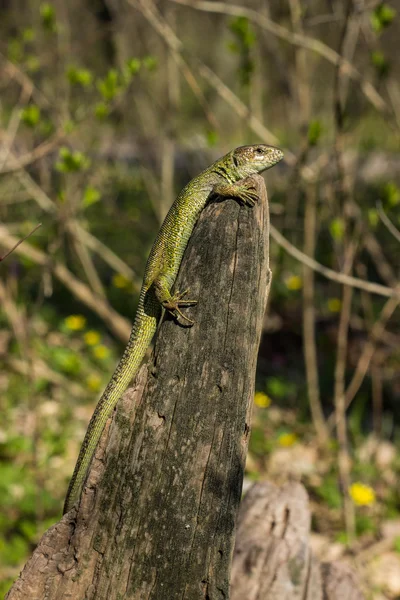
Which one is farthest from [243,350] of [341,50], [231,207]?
[341,50]

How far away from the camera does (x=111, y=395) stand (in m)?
2.35

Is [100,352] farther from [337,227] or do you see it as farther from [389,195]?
[389,195]

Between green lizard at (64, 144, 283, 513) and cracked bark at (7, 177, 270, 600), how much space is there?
196 millimetres

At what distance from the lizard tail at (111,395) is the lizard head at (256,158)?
0.82 meters

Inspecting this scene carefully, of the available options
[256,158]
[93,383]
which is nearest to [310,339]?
[93,383]

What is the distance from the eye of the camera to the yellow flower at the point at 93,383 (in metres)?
4.98

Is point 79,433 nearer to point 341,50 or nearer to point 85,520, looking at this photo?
point 85,520

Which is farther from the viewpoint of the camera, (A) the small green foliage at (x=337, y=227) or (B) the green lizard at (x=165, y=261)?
(A) the small green foliage at (x=337, y=227)

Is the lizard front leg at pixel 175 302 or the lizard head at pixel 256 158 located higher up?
the lizard head at pixel 256 158

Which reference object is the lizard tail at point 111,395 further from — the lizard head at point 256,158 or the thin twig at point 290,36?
the thin twig at point 290,36

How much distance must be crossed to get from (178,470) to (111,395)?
49cm

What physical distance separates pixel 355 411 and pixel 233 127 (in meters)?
13.2

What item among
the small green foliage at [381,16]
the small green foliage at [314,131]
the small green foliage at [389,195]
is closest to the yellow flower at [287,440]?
the small green foliage at [389,195]

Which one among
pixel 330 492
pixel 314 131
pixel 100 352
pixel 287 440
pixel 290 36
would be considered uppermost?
pixel 290 36
